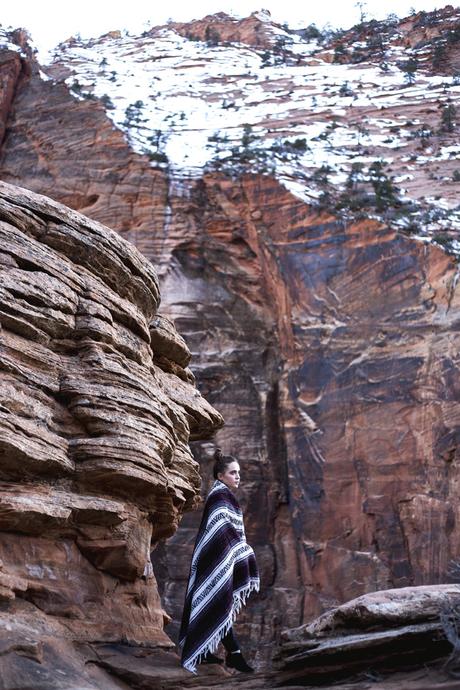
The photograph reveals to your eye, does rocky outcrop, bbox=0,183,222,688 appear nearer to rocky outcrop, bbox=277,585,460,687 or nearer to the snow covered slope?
rocky outcrop, bbox=277,585,460,687

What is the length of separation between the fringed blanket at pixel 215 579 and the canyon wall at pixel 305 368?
13655 millimetres

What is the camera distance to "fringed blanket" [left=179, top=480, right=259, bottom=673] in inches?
299

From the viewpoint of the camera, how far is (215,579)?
7828 millimetres

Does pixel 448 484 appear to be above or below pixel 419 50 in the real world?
below

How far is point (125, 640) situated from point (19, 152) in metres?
27.0

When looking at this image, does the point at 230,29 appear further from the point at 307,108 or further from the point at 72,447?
the point at 72,447

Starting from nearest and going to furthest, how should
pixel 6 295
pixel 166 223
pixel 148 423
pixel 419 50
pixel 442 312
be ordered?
pixel 6 295 < pixel 148 423 < pixel 442 312 < pixel 166 223 < pixel 419 50

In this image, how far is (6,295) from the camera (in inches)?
291

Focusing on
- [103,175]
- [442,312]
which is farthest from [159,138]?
[442,312]

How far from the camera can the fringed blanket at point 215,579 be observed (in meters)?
7.60

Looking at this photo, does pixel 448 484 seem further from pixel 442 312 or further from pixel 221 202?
pixel 221 202

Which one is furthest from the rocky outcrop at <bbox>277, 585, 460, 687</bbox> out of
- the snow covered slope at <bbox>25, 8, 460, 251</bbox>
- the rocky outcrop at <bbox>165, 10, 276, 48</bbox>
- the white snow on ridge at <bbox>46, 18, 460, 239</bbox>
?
the rocky outcrop at <bbox>165, 10, 276, 48</bbox>

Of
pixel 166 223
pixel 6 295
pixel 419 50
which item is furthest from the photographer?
pixel 419 50

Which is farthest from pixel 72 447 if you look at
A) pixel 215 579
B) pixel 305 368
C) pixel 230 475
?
pixel 305 368
